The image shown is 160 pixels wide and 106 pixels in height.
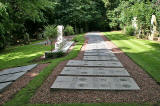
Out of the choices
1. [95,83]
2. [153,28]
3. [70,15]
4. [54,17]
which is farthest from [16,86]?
[70,15]

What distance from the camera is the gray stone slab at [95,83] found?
5341 mm

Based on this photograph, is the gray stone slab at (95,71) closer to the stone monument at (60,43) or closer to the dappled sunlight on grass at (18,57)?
the dappled sunlight on grass at (18,57)

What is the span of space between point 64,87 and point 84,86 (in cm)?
68

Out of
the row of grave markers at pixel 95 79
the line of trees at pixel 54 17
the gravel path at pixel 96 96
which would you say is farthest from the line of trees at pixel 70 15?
the gravel path at pixel 96 96

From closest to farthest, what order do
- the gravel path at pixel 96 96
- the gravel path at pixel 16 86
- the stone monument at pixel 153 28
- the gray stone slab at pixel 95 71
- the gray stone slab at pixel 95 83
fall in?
the gravel path at pixel 96 96, the gravel path at pixel 16 86, the gray stone slab at pixel 95 83, the gray stone slab at pixel 95 71, the stone monument at pixel 153 28

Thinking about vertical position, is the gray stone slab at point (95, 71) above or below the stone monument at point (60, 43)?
below

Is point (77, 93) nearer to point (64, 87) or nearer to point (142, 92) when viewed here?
point (64, 87)

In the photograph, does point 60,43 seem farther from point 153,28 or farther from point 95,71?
point 153,28

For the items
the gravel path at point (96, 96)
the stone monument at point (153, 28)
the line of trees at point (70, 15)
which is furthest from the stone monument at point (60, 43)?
the stone monument at point (153, 28)

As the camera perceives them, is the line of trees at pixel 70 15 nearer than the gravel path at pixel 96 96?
No

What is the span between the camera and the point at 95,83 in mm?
5750

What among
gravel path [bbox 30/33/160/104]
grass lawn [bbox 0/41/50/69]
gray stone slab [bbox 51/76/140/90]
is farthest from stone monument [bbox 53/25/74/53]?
gravel path [bbox 30/33/160/104]

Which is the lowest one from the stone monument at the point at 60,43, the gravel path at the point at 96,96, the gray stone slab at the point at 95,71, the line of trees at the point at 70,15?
the gravel path at the point at 96,96

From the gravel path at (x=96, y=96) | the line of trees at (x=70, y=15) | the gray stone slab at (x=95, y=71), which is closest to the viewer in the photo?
the gravel path at (x=96, y=96)
